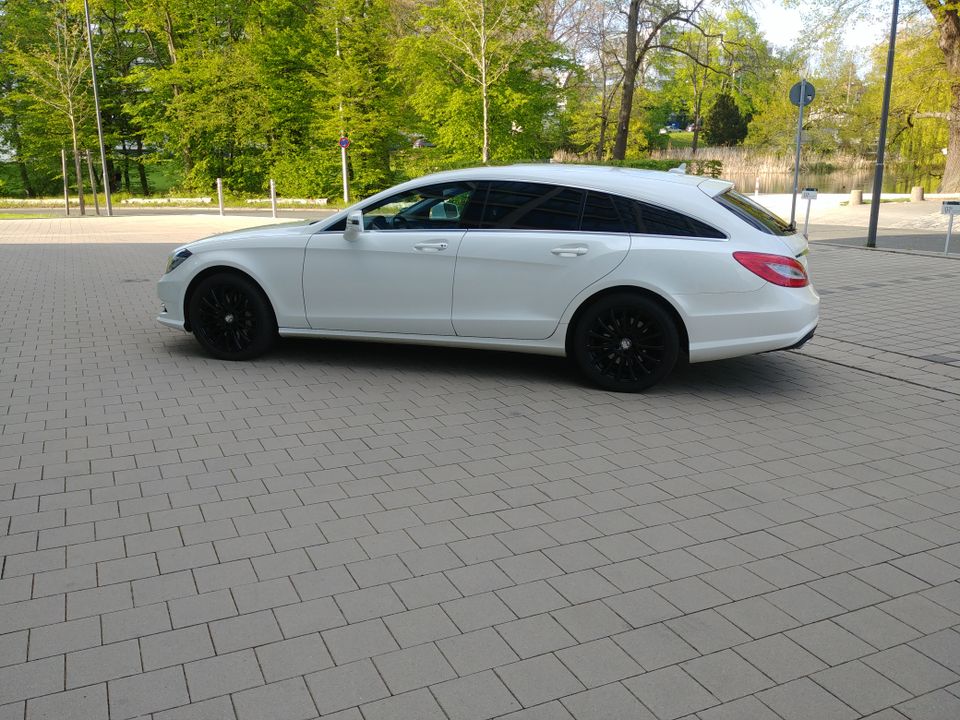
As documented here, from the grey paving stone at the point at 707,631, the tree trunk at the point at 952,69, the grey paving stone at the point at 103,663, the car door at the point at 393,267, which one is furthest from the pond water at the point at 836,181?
the grey paving stone at the point at 103,663

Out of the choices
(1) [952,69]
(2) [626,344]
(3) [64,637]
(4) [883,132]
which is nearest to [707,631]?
(3) [64,637]

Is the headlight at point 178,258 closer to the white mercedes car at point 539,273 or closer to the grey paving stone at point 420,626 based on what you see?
the white mercedes car at point 539,273

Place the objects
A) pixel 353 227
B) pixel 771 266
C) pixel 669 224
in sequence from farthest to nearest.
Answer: pixel 353 227
pixel 669 224
pixel 771 266

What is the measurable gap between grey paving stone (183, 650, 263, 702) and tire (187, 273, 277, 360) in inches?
181

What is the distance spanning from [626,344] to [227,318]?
3.43 meters

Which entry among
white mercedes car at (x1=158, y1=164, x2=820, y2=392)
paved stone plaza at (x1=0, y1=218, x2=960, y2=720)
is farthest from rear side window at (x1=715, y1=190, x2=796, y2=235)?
paved stone plaza at (x1=0, y1=218, x2=960, y2=720)

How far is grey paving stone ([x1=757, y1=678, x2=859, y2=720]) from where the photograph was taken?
2.82 meters

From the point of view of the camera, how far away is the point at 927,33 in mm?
34875

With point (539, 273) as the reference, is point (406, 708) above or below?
below

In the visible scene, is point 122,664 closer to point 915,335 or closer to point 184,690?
point 184,690

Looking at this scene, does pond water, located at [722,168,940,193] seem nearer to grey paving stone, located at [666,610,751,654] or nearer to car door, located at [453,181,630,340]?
car door, located at [453,181,630,340]

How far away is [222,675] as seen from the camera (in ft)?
9.89

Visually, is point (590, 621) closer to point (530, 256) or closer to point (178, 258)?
point (530, 256)

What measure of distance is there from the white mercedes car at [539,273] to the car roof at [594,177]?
0.02 m
